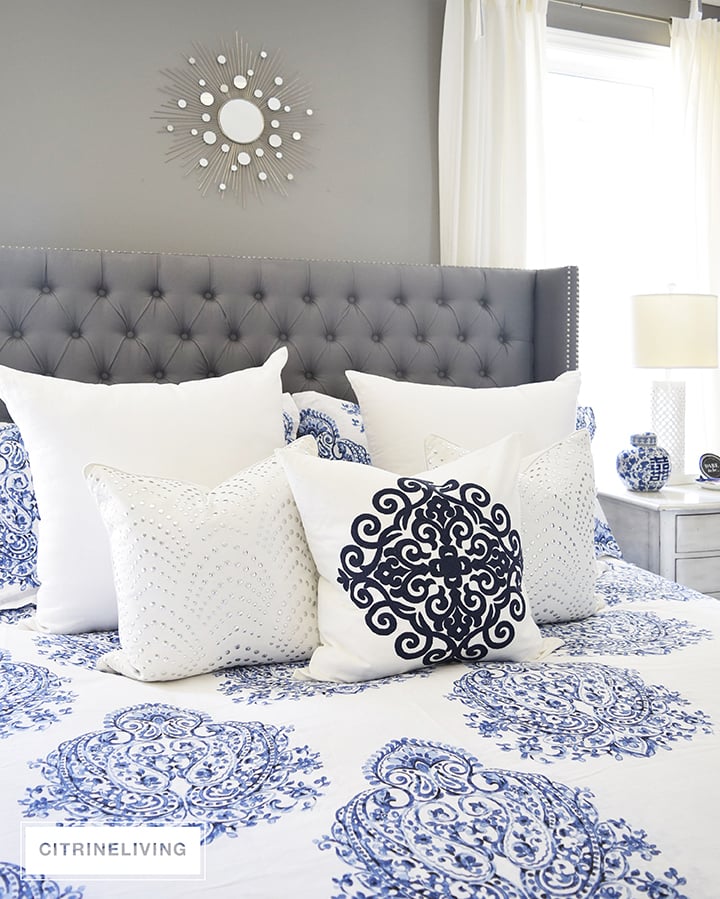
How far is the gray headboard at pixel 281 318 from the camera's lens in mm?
2164

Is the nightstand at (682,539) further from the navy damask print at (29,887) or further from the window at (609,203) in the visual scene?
the navy damask print at (29,887)

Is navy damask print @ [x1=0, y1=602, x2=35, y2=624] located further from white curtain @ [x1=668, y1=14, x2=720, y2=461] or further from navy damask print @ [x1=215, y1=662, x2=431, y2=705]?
white curtain @ [x1=668, y1=14, x2=720, y2=461]

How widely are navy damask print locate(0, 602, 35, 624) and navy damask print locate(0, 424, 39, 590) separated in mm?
42

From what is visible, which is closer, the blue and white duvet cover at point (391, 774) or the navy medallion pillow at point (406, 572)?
the blue and white duvet cover at point (391, 774)

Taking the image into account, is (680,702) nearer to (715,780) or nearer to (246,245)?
(715,780)

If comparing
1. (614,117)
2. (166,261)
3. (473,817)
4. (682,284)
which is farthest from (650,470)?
(473,817)

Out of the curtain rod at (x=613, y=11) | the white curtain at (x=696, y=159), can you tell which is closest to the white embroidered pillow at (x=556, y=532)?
the white curtain at (x=696, y=159)

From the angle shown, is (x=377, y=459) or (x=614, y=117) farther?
(x=614, y=117)

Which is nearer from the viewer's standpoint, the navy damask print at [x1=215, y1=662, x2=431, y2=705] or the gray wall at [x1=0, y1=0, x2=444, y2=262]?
the navy damask print at [x1=215, y1=662, x2=431, y2=705]

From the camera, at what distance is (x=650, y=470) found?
2607 mm

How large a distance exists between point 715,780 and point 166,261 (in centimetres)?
188

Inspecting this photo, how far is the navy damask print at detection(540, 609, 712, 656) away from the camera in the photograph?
56.2 inches

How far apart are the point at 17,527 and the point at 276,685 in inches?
29.5

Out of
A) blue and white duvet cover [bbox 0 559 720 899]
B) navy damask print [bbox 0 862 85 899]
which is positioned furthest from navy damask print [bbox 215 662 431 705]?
navy damask print [bbox 0 862 85 899]
